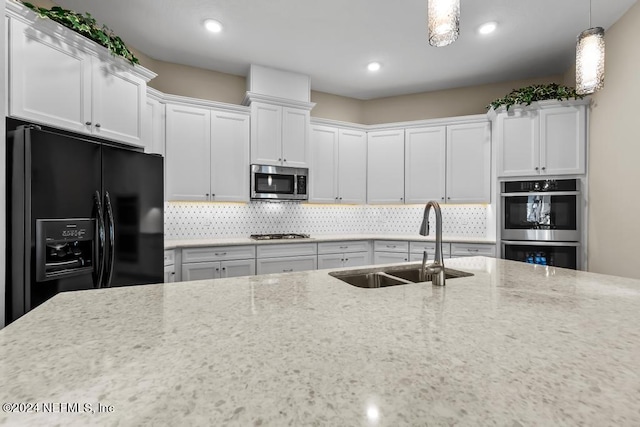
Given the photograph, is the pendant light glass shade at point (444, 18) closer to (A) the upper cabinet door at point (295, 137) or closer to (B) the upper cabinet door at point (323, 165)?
(A) the upper cabinet door at point (295, 137)

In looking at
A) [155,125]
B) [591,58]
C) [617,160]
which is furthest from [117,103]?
[617,160]

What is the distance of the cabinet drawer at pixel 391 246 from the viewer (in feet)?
13.0

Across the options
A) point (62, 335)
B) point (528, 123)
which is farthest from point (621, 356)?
point (528, 123)

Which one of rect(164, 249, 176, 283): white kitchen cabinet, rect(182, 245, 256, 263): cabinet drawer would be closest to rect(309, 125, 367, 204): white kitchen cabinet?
rect(182, 245, 256, 263): cabinet drawer

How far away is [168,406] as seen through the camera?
19.0 inches

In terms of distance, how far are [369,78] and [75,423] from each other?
4219mm

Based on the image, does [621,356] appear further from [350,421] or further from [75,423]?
[75,423]

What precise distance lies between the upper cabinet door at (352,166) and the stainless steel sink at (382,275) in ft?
8.34

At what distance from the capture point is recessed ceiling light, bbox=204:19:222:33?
9.23 ft

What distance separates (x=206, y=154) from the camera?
3467 mm

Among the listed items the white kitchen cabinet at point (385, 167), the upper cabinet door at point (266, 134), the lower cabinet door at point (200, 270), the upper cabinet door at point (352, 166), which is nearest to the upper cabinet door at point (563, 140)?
the white kitchen cabinet at point (385, 167)

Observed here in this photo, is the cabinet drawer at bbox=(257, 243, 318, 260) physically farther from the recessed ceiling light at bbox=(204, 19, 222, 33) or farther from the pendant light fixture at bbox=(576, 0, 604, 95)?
the pendant light fixture at bbox=(576, 0, 604, 95)

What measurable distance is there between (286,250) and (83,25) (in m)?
2.54

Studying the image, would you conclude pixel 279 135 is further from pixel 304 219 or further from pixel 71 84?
pixel 71 84
